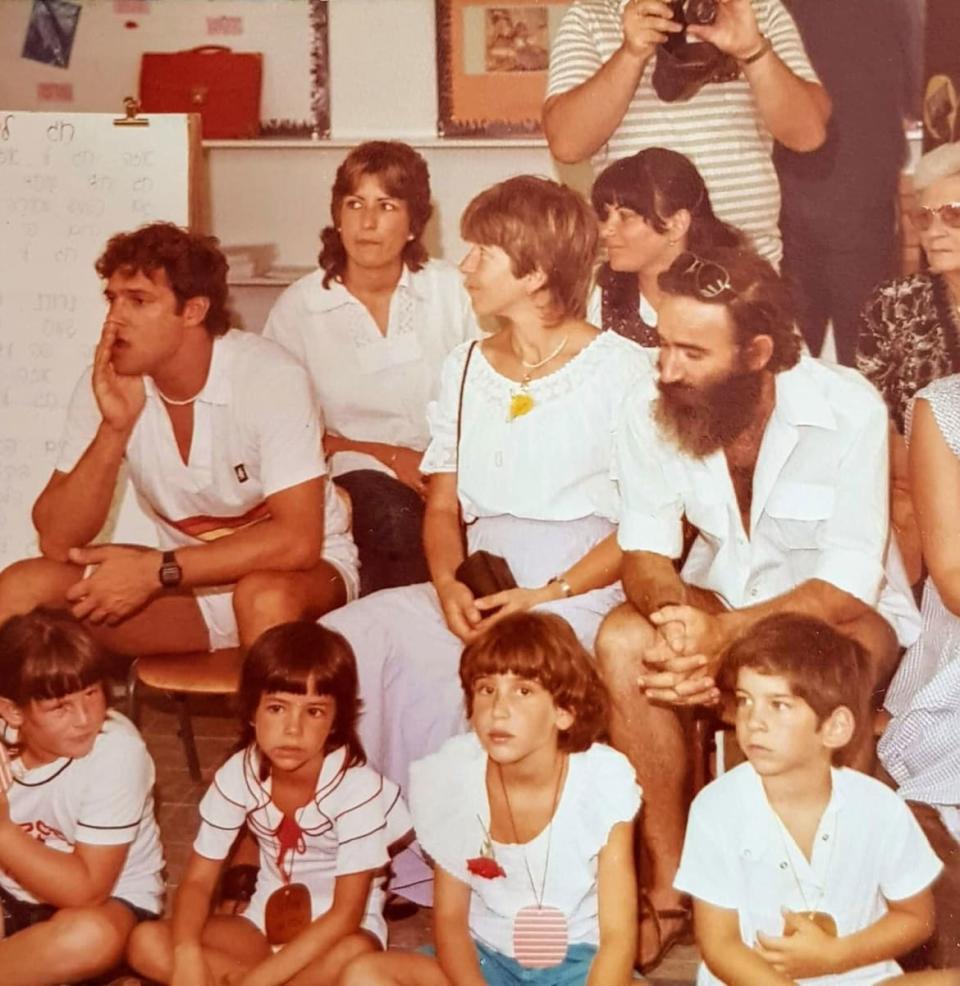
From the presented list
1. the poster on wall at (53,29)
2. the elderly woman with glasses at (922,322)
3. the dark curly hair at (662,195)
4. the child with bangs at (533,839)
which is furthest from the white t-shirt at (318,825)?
the poster on wall at (53,29)

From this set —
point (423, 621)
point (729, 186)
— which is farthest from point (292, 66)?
point (423, 621)

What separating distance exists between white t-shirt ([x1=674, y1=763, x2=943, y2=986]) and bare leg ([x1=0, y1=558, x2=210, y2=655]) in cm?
88

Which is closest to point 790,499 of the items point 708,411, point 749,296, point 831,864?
point 708,411

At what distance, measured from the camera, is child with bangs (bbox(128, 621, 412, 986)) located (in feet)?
7.08

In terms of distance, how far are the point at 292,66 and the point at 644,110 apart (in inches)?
21.0

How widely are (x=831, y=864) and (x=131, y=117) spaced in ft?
4.86

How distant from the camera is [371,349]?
2283mm

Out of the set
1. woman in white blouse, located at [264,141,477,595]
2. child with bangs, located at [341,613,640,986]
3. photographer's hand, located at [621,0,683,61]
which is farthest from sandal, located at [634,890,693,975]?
photographer's hand, located at [621,0,683,61]

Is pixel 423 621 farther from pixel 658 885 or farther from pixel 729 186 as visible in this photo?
pixel 729 186

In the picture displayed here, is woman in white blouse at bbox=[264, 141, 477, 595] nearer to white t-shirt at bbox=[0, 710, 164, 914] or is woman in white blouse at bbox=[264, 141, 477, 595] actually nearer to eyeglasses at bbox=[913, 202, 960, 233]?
white t-shirt at bbox=[0, 710, 164, 914]

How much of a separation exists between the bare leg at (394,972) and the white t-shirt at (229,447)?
60 cm

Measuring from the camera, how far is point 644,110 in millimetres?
2109

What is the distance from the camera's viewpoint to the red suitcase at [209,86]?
2201mm

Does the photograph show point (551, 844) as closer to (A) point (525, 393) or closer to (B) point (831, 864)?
(B) point (831, 864)
